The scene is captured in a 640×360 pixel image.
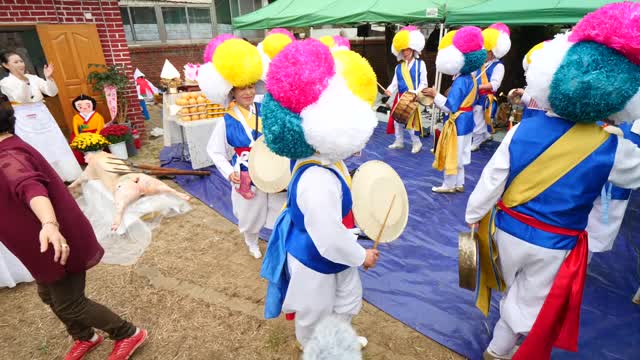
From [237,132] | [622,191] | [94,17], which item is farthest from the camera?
[94,17]

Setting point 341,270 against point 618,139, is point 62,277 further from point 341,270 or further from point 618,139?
point 618,139

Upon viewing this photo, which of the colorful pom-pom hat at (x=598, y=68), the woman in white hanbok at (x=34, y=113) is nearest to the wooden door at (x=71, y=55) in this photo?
the woman in white hanbok at (x=34, y=113)

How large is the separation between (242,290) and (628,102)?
115 inches

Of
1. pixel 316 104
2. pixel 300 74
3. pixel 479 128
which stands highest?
pixel 300 74

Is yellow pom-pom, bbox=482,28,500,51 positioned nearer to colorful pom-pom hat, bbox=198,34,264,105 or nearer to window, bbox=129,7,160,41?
colorful pom-pom hat, bbox=198,34,264,105

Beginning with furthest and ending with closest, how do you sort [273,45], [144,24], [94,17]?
[144,24], [94,17], [273,45]

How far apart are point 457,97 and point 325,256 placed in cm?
317

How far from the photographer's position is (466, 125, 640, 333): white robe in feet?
5.77

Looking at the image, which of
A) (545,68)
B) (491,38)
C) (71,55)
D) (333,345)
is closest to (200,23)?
(71,55)

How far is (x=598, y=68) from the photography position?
1.46 meters

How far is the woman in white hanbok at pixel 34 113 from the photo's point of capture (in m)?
4.51

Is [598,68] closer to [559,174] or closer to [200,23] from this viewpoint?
[559,174]

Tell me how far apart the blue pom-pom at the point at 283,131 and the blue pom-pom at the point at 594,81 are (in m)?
1.16

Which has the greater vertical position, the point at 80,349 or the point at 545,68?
the point at 545,68
